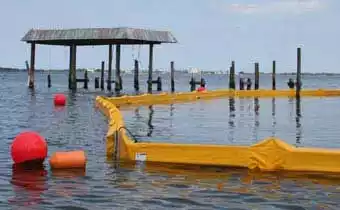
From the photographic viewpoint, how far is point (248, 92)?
5969cm

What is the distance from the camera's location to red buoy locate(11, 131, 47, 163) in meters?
14.5

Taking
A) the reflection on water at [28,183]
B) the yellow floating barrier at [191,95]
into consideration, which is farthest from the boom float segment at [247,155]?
the yellow floating barrier at [191,95]

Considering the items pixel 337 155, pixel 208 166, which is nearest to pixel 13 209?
pixel 208 166

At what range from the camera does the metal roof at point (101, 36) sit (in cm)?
5384

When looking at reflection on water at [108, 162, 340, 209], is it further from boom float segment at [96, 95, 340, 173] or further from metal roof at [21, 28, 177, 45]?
metal roof at [21, 28, 177, 45]

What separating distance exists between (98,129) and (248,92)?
3685 centimetres

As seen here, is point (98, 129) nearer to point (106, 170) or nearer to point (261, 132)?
point (261, 132)

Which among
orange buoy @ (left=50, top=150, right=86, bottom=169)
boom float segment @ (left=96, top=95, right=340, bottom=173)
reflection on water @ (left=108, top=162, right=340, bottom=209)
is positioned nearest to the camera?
reflection on water @ (left=108, top=162, right=340, bottom=209)

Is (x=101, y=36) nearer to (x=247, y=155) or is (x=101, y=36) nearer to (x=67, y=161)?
(x=67, y=161)

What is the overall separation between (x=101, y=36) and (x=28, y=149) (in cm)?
4108

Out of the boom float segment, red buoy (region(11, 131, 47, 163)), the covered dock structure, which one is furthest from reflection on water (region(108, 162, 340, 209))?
the covered dock structure

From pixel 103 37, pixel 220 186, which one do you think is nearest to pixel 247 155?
pixel 220 186

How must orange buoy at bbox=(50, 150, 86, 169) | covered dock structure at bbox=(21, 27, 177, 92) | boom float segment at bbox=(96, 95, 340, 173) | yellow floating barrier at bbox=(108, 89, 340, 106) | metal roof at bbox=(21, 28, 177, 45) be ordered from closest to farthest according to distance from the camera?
boom float segment at bbox=(96, 95, 340, 173) → orange buoy at bbox=(50, 150, 86, 169) → yellow floating barrier at bbox=(108, 89, 340, 106) → metal roof at bbox=(21, 28, 177, 45) → covered dock structure at bbox=(21, 27, 177, 92)

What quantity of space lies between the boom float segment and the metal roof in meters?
38.4
